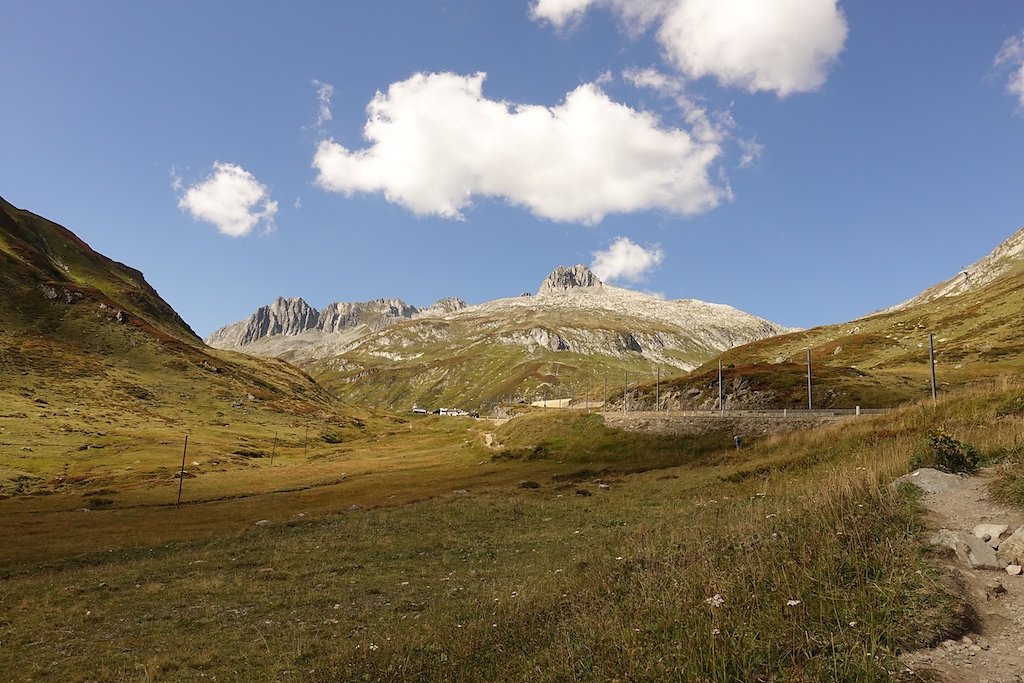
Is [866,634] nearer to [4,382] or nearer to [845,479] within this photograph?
[845,479]

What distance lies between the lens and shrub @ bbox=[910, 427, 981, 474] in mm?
17484

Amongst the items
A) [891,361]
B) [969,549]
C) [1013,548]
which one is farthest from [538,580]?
[891,361]

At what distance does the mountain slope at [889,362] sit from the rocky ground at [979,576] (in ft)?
209

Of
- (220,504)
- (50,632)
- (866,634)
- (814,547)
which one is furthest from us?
(220,504)

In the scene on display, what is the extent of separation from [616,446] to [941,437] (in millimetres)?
60730

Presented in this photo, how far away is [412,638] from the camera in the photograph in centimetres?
1515

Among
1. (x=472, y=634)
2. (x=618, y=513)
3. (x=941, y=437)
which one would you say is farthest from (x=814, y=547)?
(x=618, y=513)

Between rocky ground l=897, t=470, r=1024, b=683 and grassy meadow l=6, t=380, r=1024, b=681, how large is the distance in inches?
14.8

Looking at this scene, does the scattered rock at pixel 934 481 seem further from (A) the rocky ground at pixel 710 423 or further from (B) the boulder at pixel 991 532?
(A) the rocky ground at pixel 710 423

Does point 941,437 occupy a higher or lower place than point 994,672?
higher

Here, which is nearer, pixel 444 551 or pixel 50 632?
pixel 50 632

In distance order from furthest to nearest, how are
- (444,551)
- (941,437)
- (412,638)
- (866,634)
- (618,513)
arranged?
(618,513), (444,551), (941,437), (412,638), (866,634)

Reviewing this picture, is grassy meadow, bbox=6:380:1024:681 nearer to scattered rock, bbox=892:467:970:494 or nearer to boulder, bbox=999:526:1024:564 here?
scattered rock, bbox=892:467:970:494

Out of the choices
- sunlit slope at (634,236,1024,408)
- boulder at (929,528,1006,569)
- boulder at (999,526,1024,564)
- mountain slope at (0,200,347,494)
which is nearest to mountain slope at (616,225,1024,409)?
sunlit slope at (634,236,1024,408)
